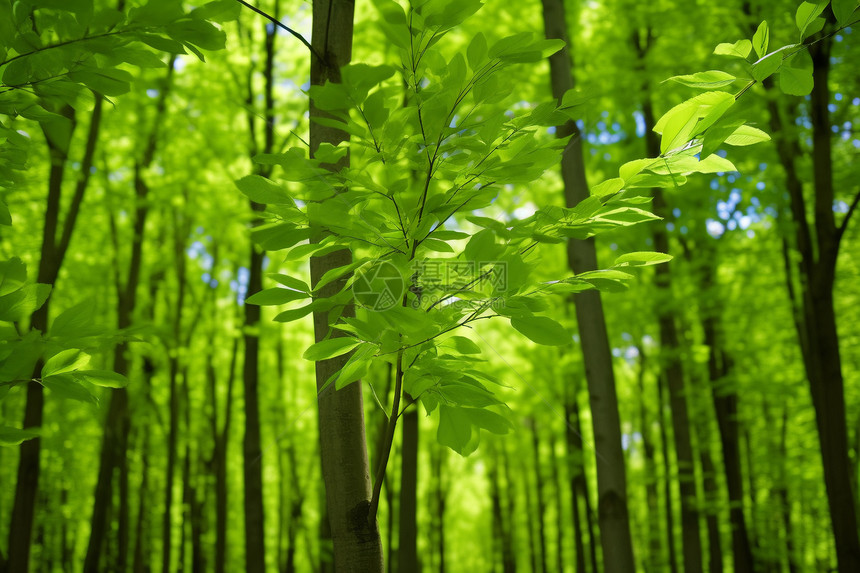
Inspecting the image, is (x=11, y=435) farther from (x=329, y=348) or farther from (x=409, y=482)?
(x=409, y=482)

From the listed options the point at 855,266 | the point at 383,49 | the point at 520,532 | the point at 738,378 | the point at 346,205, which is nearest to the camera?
the point at 346,205

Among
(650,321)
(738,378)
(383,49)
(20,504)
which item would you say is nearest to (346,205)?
(20,504)

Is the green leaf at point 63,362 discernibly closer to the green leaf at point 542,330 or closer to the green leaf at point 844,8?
the green leaf at point 542,330

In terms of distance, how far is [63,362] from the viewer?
63.1 inches

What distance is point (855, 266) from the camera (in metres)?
10.3

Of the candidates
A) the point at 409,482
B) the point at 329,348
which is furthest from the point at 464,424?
the point at 409,482

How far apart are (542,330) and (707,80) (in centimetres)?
61

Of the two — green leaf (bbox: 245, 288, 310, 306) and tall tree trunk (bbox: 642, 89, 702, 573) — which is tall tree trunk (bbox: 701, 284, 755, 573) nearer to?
tall tree trunk (bbox: 642, 89, 702, 573)

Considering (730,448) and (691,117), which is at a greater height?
(691,117)

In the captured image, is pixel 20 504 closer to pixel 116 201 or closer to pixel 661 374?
pixel 116 201

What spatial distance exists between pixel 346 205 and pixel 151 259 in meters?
13.0

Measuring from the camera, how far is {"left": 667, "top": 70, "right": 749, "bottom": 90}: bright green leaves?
1.19 m

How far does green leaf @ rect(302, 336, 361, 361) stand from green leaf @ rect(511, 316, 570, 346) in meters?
0.37

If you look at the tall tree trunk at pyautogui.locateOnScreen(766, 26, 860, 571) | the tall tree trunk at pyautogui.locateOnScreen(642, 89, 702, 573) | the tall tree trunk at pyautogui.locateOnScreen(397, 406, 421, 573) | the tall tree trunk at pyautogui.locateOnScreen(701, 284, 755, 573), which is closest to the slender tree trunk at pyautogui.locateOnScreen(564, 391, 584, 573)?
the tall tree trunk at pyautogui.locateOnScreen(701, 284, 755, 573)
